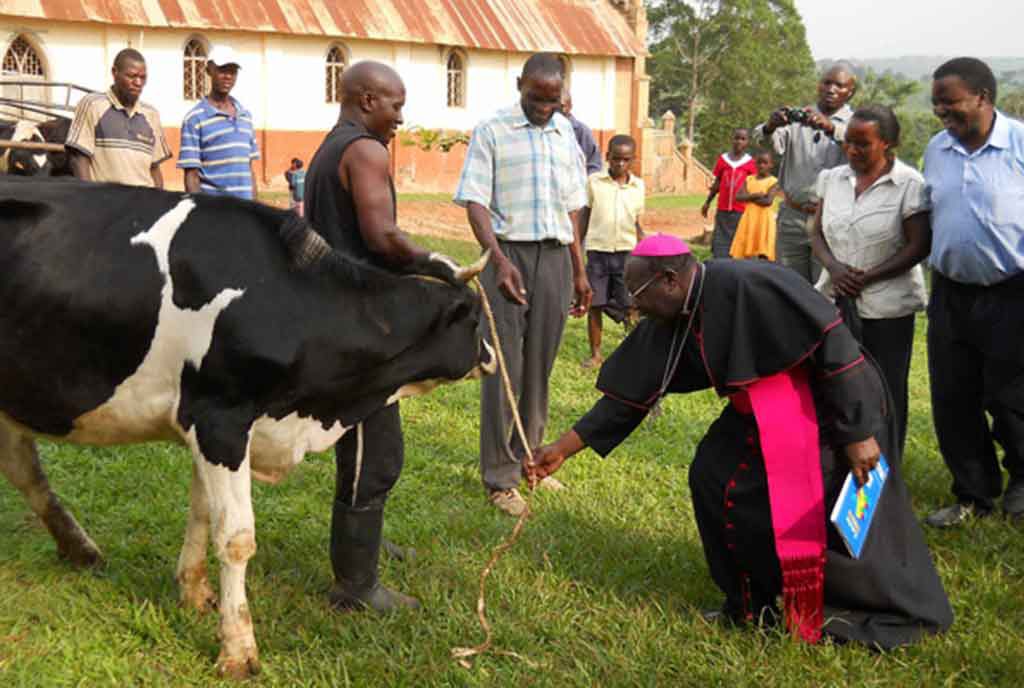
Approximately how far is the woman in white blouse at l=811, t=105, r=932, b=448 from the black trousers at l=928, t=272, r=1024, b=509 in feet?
0.53

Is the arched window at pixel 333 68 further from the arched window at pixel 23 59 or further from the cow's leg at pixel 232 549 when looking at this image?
the cow's leg at pixel 232 549

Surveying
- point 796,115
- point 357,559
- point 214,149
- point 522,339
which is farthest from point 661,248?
point 214,149

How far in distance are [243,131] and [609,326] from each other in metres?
4.66

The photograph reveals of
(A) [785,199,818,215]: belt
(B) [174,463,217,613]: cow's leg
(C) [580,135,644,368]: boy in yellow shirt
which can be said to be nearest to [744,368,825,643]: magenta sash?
(B) [174,463,217,613]: cow's leg

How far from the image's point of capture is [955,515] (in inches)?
229

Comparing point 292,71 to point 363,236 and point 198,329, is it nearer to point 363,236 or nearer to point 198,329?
point 363,236

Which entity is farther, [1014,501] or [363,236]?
[1014,501]

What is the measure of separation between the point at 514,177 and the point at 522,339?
0.87m

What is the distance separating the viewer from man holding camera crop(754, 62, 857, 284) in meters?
7.63

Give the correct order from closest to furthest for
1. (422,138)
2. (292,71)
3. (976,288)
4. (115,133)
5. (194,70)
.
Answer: (976,288)
(115,133)
(194,70)
(292,71)
(422,138)

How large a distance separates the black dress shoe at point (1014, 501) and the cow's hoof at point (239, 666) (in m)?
3.91

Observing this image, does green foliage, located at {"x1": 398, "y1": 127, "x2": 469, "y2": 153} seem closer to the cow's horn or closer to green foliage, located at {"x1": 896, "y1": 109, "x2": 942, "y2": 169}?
green foliage, located at {"x1": 896, "y1": 109, "x2": 942, "y2": 169}

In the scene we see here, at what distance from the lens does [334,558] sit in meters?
4.59

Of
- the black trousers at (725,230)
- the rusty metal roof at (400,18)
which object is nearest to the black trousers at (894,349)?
the black trousers at (725,230)
